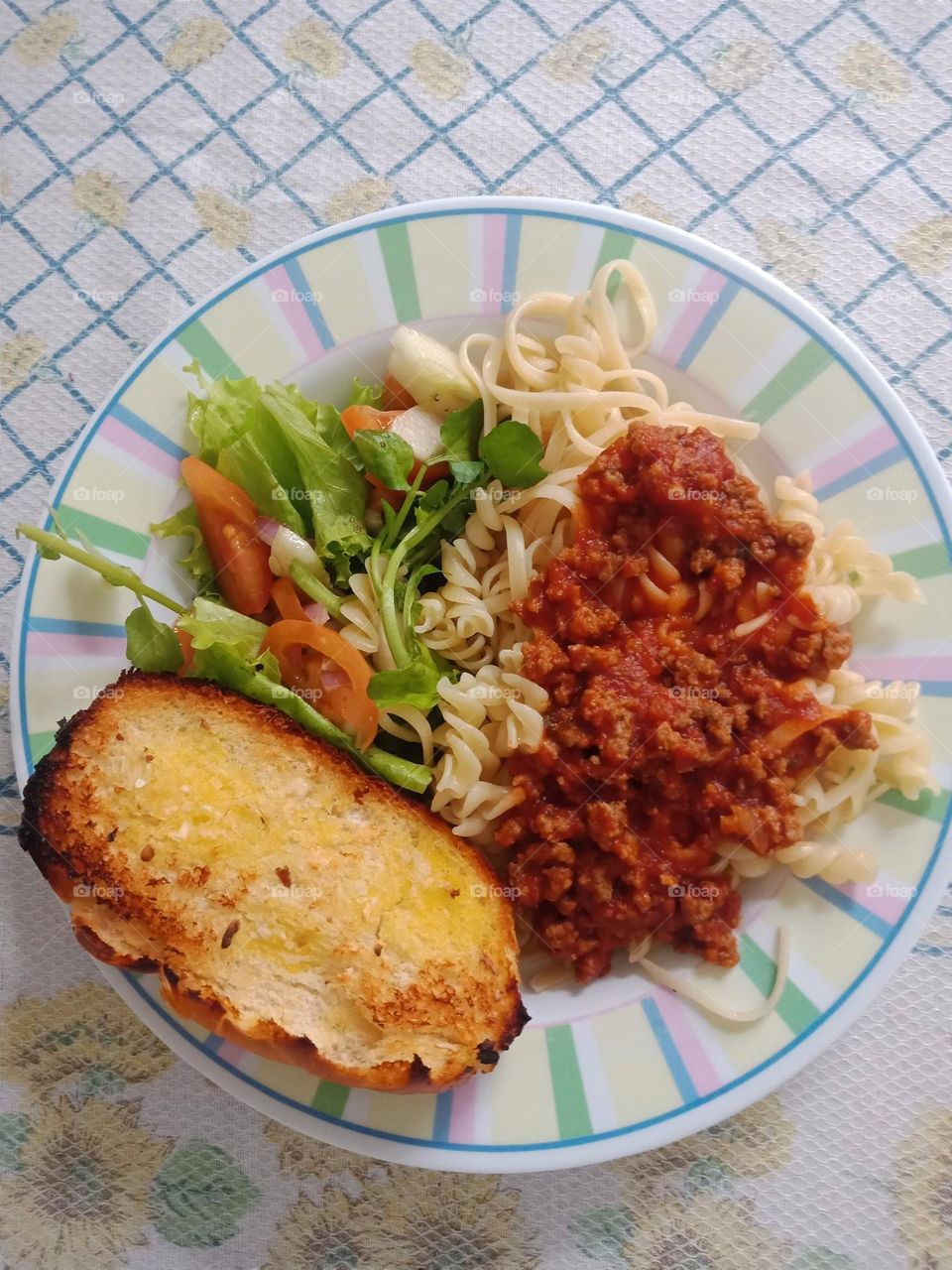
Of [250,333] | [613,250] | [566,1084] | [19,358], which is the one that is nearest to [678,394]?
[613,250]

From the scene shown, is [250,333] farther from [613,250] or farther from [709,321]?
[709,321]

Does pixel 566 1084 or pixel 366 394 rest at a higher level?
pixel 366 394

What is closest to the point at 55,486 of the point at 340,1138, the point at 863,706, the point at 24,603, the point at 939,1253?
the point at 24,603

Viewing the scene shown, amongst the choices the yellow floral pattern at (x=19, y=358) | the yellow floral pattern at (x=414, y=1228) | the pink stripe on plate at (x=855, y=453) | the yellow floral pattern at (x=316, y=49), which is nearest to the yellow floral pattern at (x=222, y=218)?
the yellow floral pattern at (x=316, y=49)

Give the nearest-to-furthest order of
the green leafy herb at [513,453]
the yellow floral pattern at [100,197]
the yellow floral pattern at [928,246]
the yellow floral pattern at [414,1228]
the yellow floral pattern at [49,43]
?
the green leafy herb at [513,453] → the yellow floral pattern at [414,1228] → the yellow floral pattern at [928,246] → the yellow floral pattern at [100,197] → the yellow floral pattern at [49,43]

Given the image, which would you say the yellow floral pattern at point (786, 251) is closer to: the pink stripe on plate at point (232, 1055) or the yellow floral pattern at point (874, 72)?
the yellow floral pattern at point (874, 72)

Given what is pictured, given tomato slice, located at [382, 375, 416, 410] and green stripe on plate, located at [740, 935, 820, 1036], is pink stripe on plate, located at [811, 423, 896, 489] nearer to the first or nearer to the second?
tomato slice, located at [382, 375, 416, 410]
